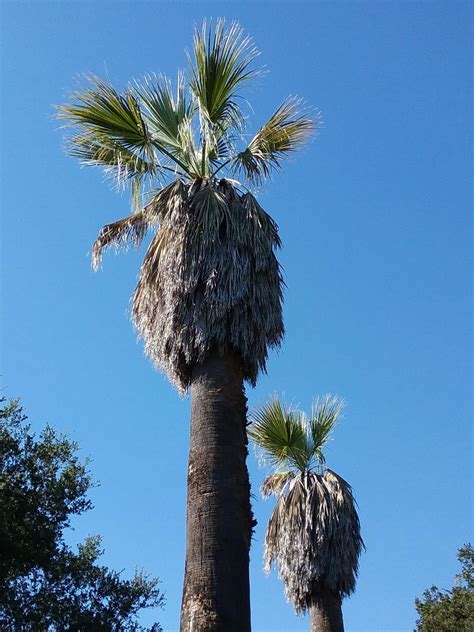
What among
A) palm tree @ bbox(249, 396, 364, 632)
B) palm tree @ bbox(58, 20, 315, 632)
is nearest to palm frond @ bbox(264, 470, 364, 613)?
palm tree @ bbox(249, 396, 364, 632)

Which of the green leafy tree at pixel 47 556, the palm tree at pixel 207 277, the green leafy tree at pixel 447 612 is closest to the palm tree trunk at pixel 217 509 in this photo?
the palm tree at pixel 207 277

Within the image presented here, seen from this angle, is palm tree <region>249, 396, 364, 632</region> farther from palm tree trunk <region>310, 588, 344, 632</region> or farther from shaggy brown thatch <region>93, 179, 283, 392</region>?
shaggy brown thatch <region>93, 179, 283, 392</region>

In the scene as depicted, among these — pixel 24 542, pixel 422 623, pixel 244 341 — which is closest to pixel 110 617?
pixel 24 542

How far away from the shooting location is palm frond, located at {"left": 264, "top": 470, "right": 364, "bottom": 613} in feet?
53.4

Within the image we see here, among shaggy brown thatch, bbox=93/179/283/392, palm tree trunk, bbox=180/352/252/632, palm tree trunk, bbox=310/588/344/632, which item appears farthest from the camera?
palm tree trunk, bbox=310/588/344/632

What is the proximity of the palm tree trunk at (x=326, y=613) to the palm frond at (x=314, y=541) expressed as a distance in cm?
13

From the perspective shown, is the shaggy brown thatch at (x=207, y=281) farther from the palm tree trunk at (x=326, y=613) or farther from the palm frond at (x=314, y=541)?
the palm tree trunk at (x=326, y=613)

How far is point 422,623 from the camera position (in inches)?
1110

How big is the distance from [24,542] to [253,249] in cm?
902

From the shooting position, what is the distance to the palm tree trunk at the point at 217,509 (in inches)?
285

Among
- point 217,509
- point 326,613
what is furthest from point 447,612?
point 217,509

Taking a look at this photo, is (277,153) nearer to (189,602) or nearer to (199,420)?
(199,420)

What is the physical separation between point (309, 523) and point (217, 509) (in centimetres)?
938

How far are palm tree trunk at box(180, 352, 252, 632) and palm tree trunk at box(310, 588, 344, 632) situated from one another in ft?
29.6
